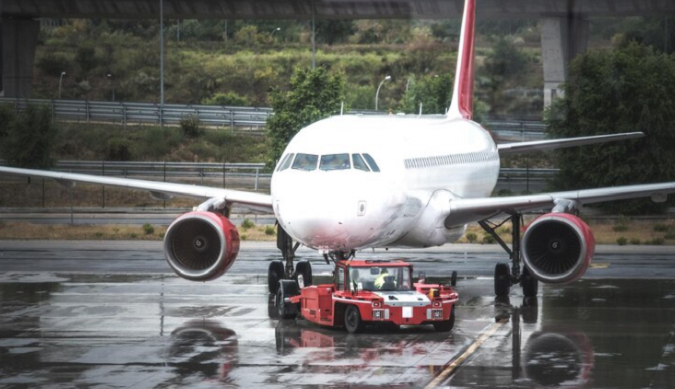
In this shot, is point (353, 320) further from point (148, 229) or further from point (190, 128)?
point (190, 128)

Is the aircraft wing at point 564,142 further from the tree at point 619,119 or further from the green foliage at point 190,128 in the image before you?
the green foliage at point 190,128

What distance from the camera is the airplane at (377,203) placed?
26359 mm

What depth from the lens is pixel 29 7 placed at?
A: 78688 mm

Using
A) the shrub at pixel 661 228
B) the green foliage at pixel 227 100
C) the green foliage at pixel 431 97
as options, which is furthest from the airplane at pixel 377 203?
the green foliage at pixel 227 100

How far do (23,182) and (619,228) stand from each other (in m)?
32.0

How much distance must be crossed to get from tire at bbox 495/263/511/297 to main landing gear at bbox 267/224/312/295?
4633mm

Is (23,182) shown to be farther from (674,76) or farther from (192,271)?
(192,271)

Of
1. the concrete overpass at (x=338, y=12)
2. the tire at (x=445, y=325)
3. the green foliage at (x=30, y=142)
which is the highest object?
the concrete overpass at (x=338, y=12)

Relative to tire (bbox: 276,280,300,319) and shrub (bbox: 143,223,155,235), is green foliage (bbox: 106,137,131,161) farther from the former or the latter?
tire (bbox: 276,280,300,319)

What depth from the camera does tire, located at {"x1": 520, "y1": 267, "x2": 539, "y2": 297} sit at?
31.1 m

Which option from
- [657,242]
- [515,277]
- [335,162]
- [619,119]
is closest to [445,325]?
[335,162]

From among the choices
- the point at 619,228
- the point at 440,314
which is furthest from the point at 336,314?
the point at 619,228

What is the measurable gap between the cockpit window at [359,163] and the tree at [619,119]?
3075 centimetres

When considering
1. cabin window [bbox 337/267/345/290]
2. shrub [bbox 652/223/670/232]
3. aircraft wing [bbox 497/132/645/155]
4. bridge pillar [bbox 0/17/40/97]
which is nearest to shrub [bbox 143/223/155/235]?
aircraft wing [bbox 497/132/645/155]
